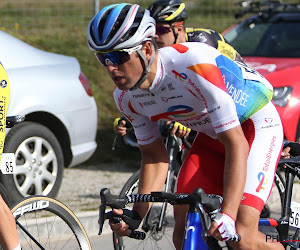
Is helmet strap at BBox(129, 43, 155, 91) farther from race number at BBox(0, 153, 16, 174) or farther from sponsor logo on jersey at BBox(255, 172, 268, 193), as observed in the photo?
race number at BBox(0, 153, 16, 174)

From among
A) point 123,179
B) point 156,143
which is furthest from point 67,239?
point 123,179

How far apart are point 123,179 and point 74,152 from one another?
1431 millimetres

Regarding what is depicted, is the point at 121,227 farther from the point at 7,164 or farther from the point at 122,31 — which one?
the point at 7,164

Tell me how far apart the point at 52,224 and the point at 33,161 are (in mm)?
2331

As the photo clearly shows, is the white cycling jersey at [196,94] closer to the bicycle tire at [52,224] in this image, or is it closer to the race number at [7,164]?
the bicycle tire at [52,224]

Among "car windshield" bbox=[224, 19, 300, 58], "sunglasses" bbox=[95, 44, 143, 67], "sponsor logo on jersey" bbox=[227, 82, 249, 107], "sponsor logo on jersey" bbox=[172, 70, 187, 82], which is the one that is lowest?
"car windshield" bbox=[224, 19, 300, 58]

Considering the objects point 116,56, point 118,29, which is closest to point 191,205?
point 116,56

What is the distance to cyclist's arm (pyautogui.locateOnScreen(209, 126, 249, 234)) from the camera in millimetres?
3817

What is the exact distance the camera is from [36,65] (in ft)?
26.2

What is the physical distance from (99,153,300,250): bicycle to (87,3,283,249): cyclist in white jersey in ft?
0.30

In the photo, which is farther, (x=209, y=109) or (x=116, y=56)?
(x=209, y=109)

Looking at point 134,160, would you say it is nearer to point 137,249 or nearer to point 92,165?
point 92,165

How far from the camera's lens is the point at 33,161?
769 cm

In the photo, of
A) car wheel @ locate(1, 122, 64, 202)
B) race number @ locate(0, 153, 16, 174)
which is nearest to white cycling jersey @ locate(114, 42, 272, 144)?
race number @ locate(0, 153, 16, 174)
